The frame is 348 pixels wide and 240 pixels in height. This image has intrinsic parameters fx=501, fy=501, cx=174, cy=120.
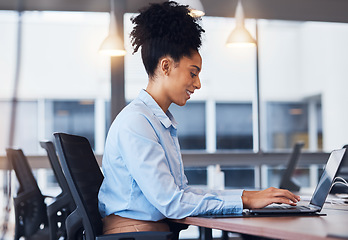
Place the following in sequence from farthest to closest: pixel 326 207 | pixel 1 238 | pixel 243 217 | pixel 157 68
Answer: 1. pixel 1 238
2. pixel 326 207
3. pixel 157 68
4. pixel 243 217

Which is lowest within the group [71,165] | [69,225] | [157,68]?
[69,225]

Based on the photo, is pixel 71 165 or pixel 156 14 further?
pixel 156 14

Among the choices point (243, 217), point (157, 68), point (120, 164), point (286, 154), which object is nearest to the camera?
point (243, 217)

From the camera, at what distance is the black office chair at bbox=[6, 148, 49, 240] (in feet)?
10.3

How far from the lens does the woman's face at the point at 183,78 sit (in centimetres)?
194

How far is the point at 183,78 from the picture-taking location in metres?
1.95

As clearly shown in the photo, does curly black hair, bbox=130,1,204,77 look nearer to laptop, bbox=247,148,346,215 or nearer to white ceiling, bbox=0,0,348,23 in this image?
laptop, bbox=247,148,346,215

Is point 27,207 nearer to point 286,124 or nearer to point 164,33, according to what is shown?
point 164,33

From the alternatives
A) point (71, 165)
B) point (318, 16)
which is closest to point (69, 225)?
point (71, 165)

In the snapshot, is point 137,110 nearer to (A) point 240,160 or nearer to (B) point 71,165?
(B) point 71,165

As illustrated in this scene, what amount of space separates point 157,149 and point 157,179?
0.12 meters

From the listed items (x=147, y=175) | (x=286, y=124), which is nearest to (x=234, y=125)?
(x=286, y=124)

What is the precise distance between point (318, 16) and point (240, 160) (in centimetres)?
200

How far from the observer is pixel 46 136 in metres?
5.43
